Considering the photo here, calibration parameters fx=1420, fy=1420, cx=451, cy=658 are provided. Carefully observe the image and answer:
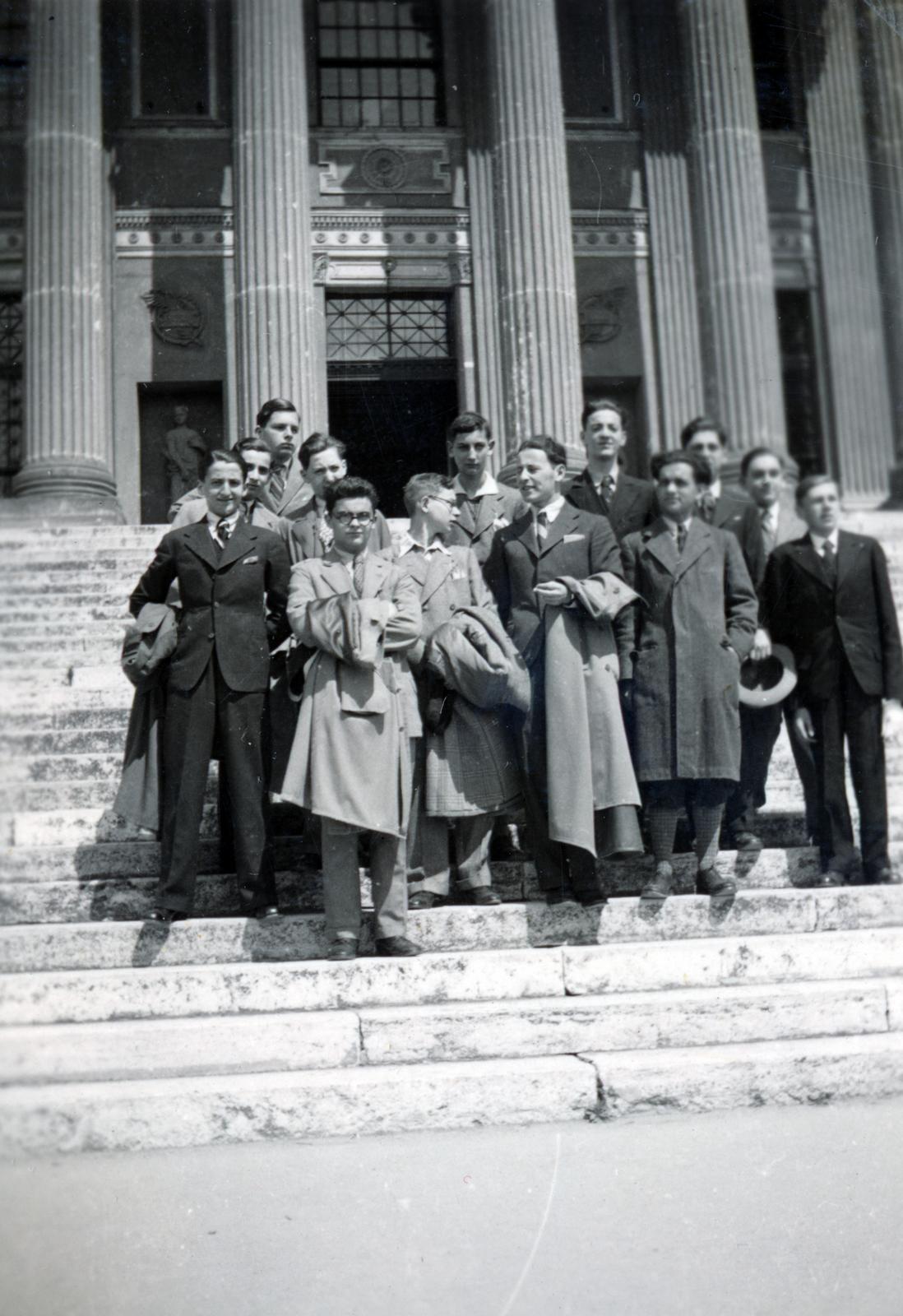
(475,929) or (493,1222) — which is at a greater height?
(475,929)

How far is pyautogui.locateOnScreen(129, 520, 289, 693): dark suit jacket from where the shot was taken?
5.68 metres

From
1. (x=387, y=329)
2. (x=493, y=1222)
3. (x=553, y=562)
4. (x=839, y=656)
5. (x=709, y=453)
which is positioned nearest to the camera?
(x=493, y=1222)

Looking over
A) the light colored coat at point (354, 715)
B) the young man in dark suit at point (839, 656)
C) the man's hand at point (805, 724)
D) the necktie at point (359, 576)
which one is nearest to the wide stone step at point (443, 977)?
the light colored coat at point (354, 715)

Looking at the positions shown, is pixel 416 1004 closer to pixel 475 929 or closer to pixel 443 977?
pixel 443 977

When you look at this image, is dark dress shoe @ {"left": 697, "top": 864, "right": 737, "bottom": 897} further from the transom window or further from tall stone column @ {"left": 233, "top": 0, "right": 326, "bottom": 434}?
the transom window

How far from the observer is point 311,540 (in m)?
6.39

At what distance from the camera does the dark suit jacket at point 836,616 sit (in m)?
6.31

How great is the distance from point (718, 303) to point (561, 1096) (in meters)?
11.4

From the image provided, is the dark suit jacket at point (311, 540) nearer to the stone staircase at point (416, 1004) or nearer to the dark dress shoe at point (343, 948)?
the stone staircase at point (416, 1004)

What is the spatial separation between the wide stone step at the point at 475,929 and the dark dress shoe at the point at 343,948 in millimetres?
168

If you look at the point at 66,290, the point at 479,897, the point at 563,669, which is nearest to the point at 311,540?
the point at 563,669

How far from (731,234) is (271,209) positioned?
466cm

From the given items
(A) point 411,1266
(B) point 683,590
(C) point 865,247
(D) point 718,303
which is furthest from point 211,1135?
(C) point 865,247

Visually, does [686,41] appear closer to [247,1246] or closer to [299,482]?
[299,482]
